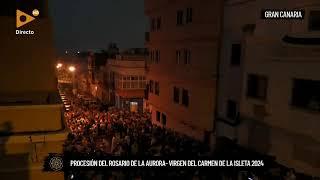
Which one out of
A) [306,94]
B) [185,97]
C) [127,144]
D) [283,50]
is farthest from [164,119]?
[306,94]

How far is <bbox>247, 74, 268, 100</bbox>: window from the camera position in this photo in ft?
53.2

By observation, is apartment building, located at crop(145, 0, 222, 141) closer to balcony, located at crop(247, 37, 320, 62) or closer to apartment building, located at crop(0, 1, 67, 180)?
balcony, located at crop(247, 37, 320, 62)

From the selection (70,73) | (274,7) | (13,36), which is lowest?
(70,73)

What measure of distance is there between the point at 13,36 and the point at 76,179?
6129 millimetres

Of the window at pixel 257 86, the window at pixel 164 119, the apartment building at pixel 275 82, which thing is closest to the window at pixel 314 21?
the apartment building at pixel 275 82

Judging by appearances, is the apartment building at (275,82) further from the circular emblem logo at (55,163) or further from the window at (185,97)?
the circular emblem logo at (55,163)

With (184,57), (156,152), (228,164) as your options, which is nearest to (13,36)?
(228,164)

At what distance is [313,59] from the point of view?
13.2 meters

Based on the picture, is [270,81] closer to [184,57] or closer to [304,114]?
[304,114]

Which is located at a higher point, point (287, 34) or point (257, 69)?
point (287, 34)

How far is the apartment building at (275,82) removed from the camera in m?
13.6

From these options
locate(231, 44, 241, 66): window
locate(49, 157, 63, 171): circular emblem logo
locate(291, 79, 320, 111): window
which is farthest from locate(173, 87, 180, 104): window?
locate(49, 157, 63, 171): circular emblem logo

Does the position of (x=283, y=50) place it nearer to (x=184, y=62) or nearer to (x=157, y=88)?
(x=184, y=62)

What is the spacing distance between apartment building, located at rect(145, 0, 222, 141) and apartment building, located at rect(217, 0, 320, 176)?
134 cm
